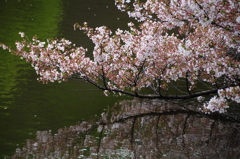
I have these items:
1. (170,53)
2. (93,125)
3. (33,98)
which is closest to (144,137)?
(93,125)

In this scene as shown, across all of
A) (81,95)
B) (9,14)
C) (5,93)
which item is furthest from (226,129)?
(9,14)

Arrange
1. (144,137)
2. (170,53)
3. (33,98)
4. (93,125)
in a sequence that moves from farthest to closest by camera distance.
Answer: (33,98), (93,125), (170,53), (144,137)

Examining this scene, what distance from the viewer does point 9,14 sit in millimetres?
26750

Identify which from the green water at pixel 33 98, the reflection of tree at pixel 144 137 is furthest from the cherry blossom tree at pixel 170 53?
the green water at pixel 33 98

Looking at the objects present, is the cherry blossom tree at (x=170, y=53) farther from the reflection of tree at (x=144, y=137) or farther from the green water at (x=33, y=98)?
the green water at (x=33, y=98)

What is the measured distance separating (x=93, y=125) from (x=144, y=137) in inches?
55.7

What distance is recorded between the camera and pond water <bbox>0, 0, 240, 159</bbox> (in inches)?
333

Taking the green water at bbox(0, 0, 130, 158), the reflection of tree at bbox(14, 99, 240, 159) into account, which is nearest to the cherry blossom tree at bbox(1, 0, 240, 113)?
the reflection of tree at bbox(14, 99, 240, 159)

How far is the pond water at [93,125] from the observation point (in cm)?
845

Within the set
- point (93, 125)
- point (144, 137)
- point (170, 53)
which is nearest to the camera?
point (144, 137)

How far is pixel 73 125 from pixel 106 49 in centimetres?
212

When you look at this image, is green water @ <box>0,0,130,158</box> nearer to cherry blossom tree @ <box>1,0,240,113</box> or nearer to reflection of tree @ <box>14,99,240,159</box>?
reflection of tree @ <box>14,99,240,159</box>

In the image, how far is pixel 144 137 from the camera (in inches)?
374

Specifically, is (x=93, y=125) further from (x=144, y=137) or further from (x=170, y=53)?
(x=170, y=53)
